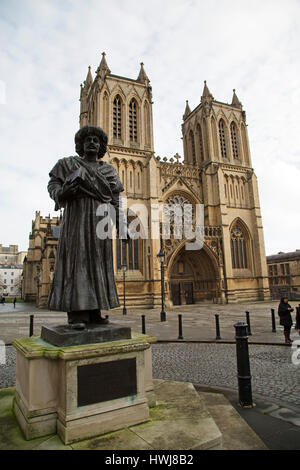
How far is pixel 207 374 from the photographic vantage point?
17.0 feet

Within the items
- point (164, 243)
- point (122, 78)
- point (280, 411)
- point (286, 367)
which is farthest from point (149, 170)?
point (280, 411)

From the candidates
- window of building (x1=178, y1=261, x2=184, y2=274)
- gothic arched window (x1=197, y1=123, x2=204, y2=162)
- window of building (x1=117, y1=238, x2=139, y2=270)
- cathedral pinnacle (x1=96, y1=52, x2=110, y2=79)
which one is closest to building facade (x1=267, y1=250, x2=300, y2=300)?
window of building (x1=178, y1=261, x2=184, y2=274)

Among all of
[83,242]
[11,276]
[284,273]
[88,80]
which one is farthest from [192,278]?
[11,276]

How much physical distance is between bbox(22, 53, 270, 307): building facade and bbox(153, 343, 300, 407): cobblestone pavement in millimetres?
16762

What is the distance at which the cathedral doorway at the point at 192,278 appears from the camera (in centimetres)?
2844

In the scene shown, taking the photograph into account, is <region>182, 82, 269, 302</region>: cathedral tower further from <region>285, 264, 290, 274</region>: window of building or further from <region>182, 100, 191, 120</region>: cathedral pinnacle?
<region>285, 264, 290, 274</region>: window of building

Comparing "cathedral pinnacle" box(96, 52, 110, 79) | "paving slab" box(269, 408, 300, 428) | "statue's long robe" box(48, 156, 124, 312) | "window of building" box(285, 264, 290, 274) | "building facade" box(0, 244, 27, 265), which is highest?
"cathedral pinnacle" box(96, 52, 110, 79)

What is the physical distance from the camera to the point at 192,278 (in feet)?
97.3

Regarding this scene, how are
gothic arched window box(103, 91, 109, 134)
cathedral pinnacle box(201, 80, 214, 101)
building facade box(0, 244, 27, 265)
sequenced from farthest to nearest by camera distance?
building facade box(0, 244, 27, 265) < cathedral pinnacle box(201, 80, 214, 101) < gothic arched window box(103, 91, 109, 134)

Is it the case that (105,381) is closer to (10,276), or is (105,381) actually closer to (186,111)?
(186,111)

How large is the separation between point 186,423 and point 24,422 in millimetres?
1432

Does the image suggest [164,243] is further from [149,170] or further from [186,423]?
[186,423]

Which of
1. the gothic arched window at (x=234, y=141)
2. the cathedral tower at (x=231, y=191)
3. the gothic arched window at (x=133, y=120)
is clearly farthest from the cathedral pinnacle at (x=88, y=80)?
the gothic arched window at (x=234, y=141)

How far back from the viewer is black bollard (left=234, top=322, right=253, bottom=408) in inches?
143
